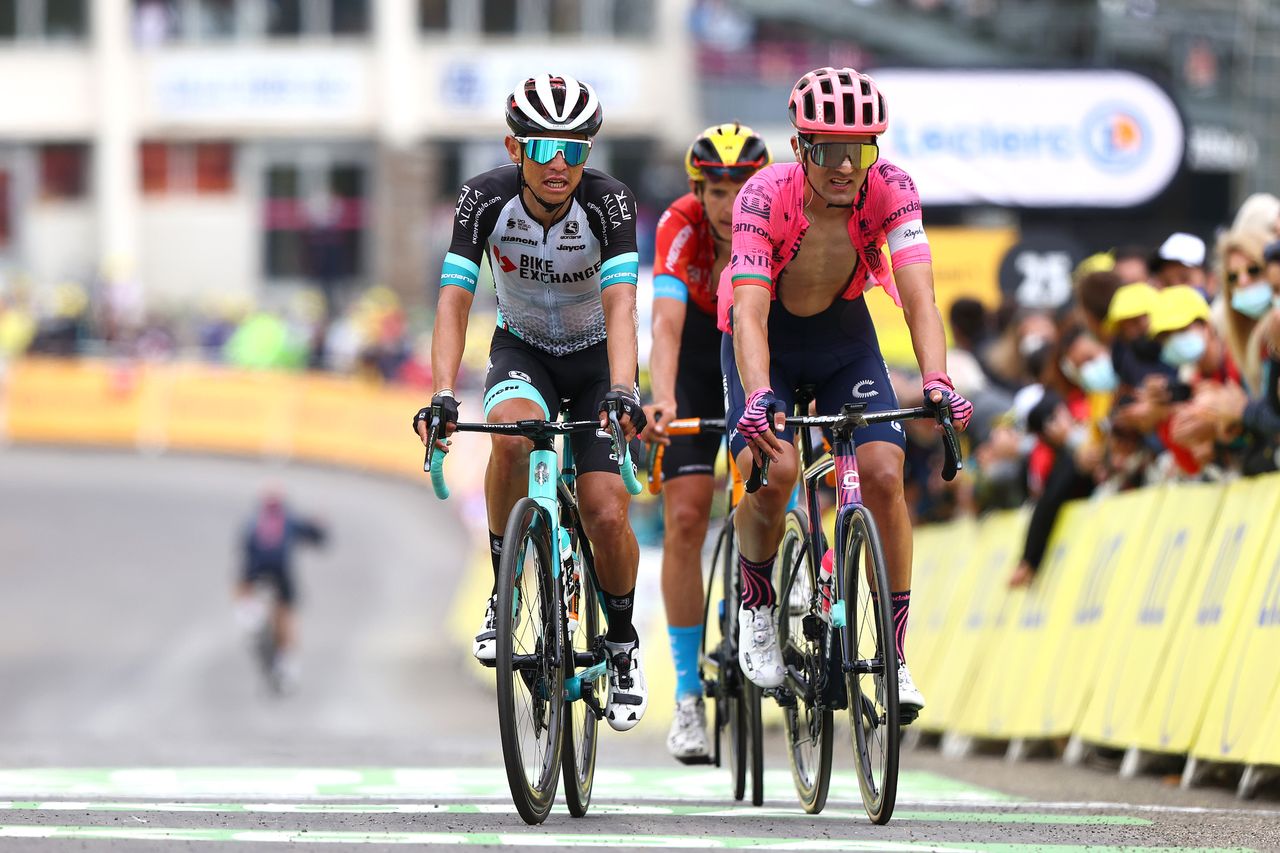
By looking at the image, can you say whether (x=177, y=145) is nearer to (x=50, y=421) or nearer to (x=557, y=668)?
(x=50, y=421)

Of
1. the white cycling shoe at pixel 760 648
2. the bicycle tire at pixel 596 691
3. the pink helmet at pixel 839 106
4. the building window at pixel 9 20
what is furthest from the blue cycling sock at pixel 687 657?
the building window at pixel 9 20

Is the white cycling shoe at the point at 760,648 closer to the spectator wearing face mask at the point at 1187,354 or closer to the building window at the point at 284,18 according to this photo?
the spectator wearing face mask at the point at 1187,354

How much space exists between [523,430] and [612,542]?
730 millimetres

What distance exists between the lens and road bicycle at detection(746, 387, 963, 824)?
7391 mm

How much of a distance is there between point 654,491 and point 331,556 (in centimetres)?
2099

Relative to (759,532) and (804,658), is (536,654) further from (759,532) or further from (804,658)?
(759,532)

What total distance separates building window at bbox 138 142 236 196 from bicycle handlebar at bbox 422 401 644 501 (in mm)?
45877

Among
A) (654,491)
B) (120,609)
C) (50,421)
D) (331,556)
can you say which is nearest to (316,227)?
(50,421)

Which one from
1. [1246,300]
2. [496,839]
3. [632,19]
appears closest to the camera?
[496,839]

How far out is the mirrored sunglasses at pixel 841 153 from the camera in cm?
778

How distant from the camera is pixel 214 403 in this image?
37812 millimetres

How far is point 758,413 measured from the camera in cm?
748

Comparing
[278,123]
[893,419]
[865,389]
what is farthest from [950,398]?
[278,123]

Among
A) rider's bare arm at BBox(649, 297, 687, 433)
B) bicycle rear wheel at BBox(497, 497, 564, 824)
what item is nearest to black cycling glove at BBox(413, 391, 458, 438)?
bicycle rear wheel at BBox(497, 497, 564, 824)
